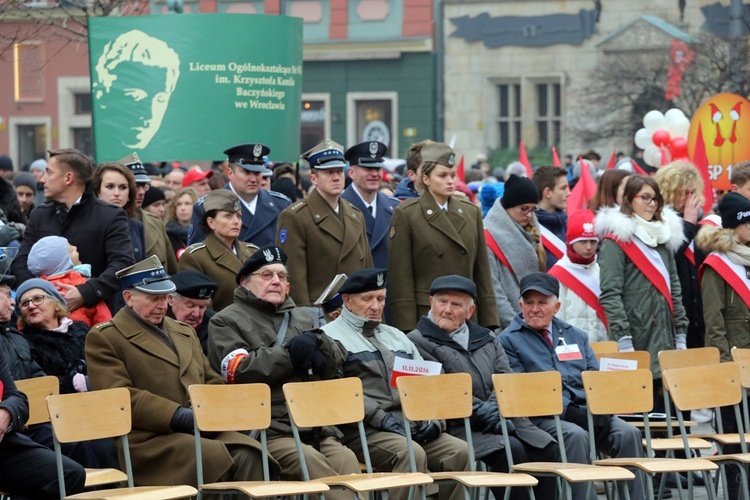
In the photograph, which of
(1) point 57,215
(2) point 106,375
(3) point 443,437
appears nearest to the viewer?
(2) point 106,375

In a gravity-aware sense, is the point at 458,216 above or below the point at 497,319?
above

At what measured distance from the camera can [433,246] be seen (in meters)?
9.86

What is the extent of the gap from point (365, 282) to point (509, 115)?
32.7m

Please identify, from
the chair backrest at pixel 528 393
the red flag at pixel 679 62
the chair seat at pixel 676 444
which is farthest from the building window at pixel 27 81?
the chair backrest at pixel 528 393

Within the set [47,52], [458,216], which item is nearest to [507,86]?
[47,52]

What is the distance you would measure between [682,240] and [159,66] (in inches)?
189

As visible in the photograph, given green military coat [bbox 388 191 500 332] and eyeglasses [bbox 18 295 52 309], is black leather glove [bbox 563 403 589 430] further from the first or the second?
eyeglasses [bbox 18 295 52 309]

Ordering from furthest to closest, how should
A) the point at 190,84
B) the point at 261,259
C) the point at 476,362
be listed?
the point at 190,84, the point at 476,362, the point at 261,259

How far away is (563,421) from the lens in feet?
29.6

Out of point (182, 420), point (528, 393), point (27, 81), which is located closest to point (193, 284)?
point (182, 420)

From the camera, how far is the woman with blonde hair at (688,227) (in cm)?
1093

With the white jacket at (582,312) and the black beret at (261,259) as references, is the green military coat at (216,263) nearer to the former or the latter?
the black beret at (261,259)

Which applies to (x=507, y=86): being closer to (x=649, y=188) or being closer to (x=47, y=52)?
(x=47, y=52)

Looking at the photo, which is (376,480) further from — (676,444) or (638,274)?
(638,274)
